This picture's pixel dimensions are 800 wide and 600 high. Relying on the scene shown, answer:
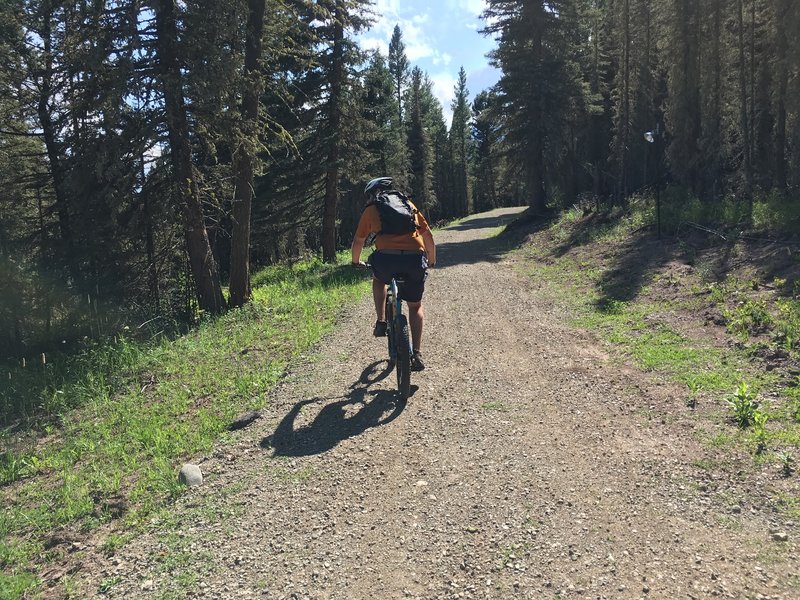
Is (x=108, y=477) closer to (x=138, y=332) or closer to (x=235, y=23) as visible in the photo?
(x=138, y=332)

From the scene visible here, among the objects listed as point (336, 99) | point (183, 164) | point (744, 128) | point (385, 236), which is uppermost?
point (336, 99)

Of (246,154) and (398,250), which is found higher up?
(246,154)

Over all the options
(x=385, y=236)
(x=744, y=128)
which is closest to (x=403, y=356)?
(x=385, y=236)

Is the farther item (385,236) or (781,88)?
(781,88)

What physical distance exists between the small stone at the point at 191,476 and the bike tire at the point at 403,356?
2.07 metres

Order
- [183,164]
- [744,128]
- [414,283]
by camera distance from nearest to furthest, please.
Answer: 1. [414,283]
2. [183,164]
3. [744,128]

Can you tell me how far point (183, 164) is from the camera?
32.2ft

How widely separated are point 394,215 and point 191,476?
3037mm

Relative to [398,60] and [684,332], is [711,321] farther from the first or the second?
[398,60]

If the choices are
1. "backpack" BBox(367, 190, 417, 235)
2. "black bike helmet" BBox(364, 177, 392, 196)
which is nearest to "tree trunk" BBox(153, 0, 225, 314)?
"black bike helmet" BBox(364, 177, 392, 196)

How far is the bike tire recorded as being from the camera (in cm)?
531

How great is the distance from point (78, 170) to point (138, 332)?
2956 millimetres

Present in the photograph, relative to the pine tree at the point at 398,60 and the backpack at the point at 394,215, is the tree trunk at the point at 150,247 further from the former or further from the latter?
the pine tree at the point at 398,60

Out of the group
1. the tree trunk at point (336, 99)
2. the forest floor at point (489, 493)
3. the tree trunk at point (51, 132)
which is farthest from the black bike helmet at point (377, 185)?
the tree trunk at point (336, 99)
